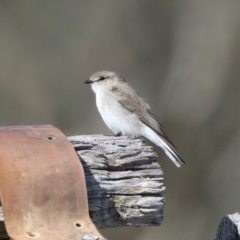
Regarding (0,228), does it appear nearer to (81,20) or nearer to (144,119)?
(144,119)

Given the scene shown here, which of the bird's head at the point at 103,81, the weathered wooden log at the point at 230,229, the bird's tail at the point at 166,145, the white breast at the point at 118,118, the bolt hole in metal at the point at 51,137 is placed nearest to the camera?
the bolt hole in metal at the point at 51,137

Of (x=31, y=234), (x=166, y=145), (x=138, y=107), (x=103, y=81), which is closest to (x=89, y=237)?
(x=31, y=234)

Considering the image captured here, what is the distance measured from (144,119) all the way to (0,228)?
4432mm

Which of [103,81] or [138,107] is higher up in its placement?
[103,81]

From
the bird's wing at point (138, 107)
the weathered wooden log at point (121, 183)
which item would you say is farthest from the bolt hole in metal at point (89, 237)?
the bird's wing at point (138, 107)

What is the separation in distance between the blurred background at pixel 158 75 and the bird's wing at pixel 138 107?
9.79 feet

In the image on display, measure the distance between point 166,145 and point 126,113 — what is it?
717mm

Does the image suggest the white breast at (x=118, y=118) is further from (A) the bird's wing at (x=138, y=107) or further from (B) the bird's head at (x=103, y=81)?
(B) the bird's head at (x=103, y=81)

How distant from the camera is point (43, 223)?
1.81 metres

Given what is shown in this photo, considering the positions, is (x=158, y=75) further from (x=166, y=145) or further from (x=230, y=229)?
(x=230, y=229)

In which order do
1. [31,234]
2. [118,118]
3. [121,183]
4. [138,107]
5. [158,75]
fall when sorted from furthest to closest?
[158,75], [138,107], [118,118], [121,183], [31,234]

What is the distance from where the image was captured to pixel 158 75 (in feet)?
32.6

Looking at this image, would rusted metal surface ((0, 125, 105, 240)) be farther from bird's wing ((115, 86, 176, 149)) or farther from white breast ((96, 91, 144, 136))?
white breast ((96, 91, 144, 136))

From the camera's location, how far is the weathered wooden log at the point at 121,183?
2123 mm
